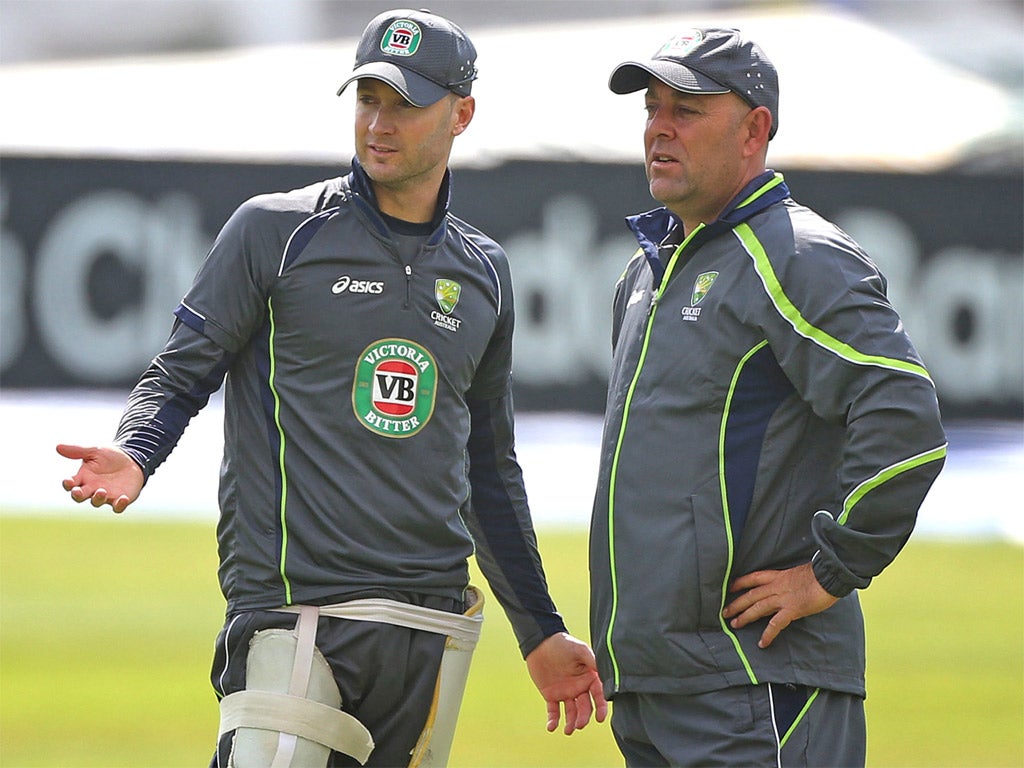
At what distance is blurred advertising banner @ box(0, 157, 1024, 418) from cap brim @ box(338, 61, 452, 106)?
8.36 m

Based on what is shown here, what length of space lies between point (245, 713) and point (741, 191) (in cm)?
138

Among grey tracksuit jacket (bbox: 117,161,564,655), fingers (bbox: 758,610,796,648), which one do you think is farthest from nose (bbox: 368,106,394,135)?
fingers (bbox: 758,610,796,648)

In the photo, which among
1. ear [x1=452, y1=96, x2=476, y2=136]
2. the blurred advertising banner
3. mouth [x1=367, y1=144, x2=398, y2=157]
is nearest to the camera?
mouth [x1=367, y1=144, x2=398, y2=157]

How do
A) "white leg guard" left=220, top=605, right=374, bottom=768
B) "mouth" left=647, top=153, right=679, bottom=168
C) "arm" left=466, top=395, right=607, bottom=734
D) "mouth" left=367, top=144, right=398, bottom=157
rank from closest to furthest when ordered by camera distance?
"white leg guard" left=220, top=605, right=374, bottom=768
"mouth" left=647, top=153, right=679, bottom=168
"mouth" left=367, top=144, right=398, bottom=157
"arm" left=466, top=395, right=607, bottom=734

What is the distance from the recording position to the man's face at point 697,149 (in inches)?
125

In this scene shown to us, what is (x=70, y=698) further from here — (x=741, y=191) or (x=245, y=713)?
(x=741, y=191)

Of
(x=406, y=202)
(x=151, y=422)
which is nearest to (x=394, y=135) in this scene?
(x=406, y=202)

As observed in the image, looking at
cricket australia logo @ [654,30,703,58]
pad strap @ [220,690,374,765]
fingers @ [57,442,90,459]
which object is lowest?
pad strap @ [220,690,374,765]

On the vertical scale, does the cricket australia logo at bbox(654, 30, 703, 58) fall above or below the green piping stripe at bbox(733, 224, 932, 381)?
above

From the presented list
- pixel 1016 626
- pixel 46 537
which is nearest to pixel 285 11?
pixel 46 537

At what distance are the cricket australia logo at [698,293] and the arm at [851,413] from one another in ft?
0.43

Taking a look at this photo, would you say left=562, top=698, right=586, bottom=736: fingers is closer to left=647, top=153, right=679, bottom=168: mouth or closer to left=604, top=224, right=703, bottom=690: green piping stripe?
left=604, top=224, right=703, bottom=690: green piping stripe

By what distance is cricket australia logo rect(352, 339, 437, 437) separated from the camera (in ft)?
10.5

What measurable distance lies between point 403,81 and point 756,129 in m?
0.71
